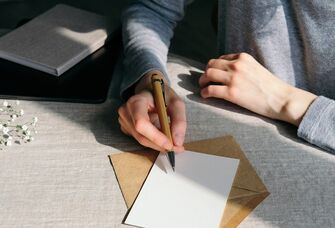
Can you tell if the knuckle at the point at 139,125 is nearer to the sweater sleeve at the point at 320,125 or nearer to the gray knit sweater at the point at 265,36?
the gray knit sweater at the point at 265,36

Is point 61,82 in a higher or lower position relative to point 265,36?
lower

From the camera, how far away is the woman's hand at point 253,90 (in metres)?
0.78

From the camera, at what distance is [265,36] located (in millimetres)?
902

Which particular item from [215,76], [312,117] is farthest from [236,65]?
[312,117]

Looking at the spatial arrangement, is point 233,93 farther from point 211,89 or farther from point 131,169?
point 131,169

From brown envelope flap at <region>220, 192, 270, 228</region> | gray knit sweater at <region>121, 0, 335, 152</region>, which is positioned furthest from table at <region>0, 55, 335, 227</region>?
gray knit sweater at <region>121, 0, 335, 152</region>

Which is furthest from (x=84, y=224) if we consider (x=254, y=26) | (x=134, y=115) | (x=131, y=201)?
(x=254, y=26)

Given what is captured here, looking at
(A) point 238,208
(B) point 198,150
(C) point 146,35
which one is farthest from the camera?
(C) point 146,35

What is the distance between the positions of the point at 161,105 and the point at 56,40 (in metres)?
0.33

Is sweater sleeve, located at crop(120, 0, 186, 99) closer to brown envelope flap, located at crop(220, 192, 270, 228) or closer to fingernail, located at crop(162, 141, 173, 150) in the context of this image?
fingernail, located at crop(162, 141, 173, 150)

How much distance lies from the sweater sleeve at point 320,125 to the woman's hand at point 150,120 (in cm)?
19

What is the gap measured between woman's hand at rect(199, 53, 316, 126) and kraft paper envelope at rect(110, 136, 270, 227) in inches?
3.8

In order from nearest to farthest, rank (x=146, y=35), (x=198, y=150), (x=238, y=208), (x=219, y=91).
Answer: (x=238, y=208) → (x=198, y=150) → (x=219, y=91) → (x=146, y=35)

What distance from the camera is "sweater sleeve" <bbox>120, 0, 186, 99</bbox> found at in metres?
0.85
